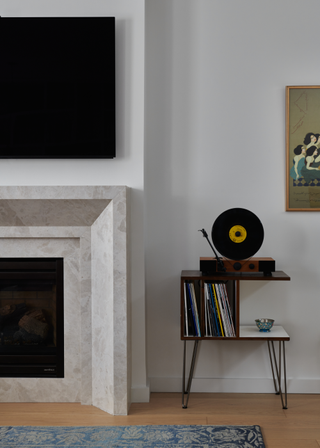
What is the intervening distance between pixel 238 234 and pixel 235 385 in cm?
97

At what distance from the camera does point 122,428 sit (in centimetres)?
Result: 195

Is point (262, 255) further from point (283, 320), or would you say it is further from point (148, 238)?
point (148, 238)

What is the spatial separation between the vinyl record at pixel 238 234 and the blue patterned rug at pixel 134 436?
2.83ft

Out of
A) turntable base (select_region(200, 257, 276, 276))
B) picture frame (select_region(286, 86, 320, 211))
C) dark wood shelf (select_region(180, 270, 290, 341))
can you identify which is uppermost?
picture frame (select_region(286, 86, 320, 211))

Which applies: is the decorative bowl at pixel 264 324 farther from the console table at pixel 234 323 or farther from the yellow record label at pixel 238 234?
the yellow record label at pixel 238 234

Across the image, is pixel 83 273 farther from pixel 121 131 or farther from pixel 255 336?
pixel 255 336

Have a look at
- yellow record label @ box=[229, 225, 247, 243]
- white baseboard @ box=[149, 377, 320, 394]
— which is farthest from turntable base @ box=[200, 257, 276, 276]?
white baseboard @ box=[149, 377, 320, 394]

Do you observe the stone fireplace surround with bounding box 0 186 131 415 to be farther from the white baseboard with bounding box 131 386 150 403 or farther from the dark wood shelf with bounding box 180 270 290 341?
the dark wood shelf with bounding box 180 270 290 341

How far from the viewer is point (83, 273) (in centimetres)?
220

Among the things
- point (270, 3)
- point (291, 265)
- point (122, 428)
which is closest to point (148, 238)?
point (291, 265)

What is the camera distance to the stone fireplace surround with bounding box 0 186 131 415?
2098mm

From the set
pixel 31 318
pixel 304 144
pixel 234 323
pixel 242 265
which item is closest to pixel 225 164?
pixel 304 144

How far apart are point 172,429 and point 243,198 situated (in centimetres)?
135

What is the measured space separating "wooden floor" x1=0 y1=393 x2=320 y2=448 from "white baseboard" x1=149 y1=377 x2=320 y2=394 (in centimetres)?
6
